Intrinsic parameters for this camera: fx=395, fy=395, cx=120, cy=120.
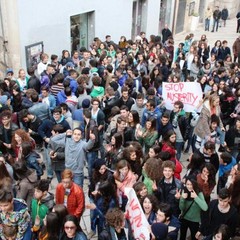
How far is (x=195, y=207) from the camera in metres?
5.28

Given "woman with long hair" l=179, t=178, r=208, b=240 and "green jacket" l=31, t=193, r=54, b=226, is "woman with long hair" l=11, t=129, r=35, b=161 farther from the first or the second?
"woman with long hair" l=179, t=178, r=208, b=240

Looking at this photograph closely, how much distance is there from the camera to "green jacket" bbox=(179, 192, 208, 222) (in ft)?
16.9

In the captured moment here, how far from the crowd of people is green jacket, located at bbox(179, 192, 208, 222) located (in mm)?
13

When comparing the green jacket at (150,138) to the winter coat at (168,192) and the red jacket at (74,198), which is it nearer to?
the winter coat at (168,192)

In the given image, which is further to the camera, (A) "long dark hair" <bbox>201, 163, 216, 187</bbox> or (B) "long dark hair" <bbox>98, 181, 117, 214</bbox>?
(A) "long dark hair" <bbox>201, 163, 216, 187</bbox>

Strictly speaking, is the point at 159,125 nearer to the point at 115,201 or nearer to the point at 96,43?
the point at 115,201

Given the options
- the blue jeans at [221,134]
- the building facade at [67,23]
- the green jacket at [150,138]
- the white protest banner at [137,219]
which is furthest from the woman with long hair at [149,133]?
the building facade at [67,23]

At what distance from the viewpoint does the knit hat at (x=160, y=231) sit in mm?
4680

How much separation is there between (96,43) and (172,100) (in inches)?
209

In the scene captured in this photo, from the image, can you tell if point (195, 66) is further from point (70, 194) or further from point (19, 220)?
point (19, 220)

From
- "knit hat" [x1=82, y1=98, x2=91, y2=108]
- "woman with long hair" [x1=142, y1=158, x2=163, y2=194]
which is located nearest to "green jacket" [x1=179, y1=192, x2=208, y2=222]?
"woman with long hair" [x1=142, y1=158, x2=163, y2=194]

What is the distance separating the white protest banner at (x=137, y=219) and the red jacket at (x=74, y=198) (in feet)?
2.40

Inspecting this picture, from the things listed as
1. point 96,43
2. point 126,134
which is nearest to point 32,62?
point 96,43

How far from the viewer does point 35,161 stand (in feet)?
20.1
